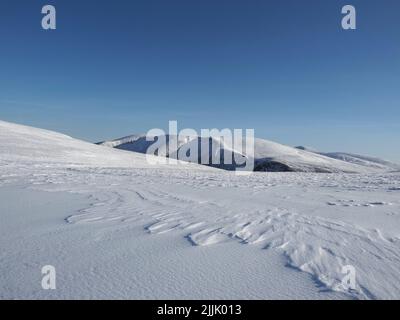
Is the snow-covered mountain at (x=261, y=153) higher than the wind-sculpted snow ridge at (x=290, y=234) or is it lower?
lower

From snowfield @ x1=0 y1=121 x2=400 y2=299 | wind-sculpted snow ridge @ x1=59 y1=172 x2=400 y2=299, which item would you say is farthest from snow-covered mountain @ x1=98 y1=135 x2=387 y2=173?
snowfield @ x1=0 y1=121 x2=400 y2=299

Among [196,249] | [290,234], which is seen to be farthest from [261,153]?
[196,249]

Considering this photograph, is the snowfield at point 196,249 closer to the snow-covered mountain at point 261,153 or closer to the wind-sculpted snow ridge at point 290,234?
the wind-sculpted snow ridge at point 290,234

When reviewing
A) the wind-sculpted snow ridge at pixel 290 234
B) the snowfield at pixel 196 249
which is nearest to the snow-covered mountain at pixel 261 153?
the wind-sculpted snow ridge at pixel 290 234

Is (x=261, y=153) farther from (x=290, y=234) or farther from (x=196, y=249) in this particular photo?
(x=196, y=249)

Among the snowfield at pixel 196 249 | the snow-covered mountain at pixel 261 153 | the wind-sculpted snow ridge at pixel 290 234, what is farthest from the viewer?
the snow-covered mountain at pixel 261 153

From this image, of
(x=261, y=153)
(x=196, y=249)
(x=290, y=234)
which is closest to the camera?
(x=196, y=249)

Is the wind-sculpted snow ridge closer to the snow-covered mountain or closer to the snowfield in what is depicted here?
the snowfield

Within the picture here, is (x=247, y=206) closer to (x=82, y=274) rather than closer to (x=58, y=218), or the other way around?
(x=58, y=218)

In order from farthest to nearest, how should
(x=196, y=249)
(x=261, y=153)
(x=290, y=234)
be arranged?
(x=261, y=153) → (x=290, y=234) → (x=196, y=249)

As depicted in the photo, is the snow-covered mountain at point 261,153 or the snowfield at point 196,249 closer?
the snowfield at point 196,249
